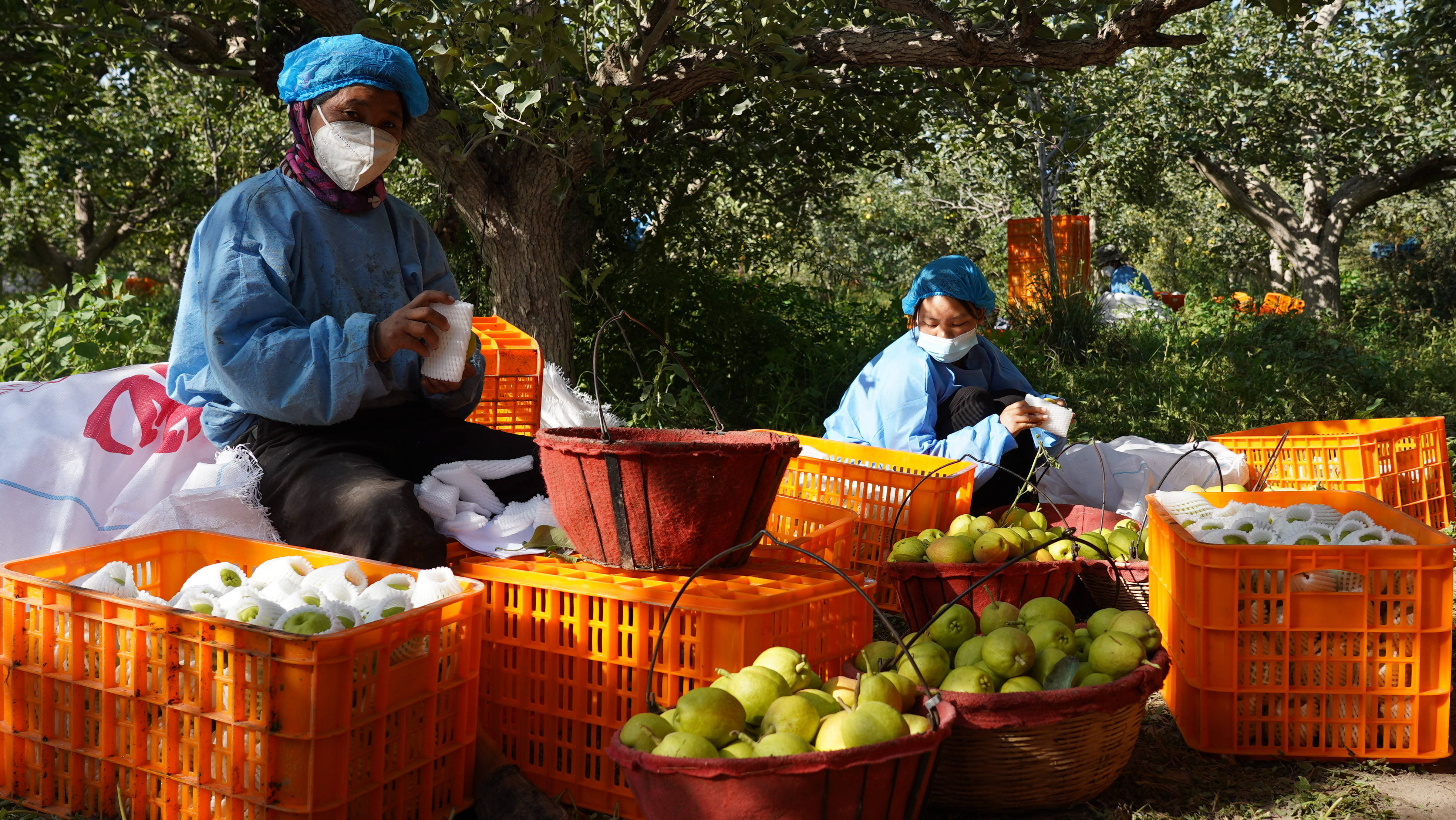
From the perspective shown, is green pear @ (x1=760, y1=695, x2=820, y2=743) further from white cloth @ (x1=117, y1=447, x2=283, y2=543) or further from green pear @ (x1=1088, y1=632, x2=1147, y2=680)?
white cloth @ (x1=117, y1=447, x2=283, y2=543)

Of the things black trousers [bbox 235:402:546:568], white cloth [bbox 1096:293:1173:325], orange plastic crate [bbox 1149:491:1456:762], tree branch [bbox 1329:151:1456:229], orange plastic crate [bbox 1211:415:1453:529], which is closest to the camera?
orange plastic crate [bbox 1149:491:1456:762]

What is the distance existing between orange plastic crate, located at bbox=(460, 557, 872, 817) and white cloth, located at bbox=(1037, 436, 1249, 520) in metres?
2.30

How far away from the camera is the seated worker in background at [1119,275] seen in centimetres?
1019

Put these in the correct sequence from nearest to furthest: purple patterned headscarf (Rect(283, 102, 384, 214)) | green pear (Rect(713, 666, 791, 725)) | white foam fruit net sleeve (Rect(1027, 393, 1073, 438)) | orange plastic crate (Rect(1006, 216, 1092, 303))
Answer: green pear (Rect(713, 666, 791, 725)) → purple patterned headscarf (Rect(283, 102, 384, 214)) → white foam fruit net sleeve (Rect(1027, 393, 1073, 438)) → orange plastic crate (Rect(1006, 216, 1092, 303))

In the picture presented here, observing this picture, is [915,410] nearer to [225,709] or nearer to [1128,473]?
[1128,473]

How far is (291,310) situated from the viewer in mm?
2707

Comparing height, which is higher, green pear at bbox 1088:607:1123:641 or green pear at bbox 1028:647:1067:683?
green pear at bbox 1088:607:1123:641

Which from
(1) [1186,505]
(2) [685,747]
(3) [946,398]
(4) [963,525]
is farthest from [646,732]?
(3) [946,398]

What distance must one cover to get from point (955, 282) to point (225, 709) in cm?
326

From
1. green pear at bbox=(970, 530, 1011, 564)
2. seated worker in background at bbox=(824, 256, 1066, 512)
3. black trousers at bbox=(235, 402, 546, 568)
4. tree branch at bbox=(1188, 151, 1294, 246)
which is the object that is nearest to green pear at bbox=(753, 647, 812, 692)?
black trousers at bbox=(235, 402, 546, 568)

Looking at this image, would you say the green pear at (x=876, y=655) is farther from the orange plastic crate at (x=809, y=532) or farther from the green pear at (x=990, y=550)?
the green pear at (x=990, y=550)

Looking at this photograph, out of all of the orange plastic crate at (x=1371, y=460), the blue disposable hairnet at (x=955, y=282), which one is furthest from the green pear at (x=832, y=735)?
the orange plastic crate at (x=1371, y=460)

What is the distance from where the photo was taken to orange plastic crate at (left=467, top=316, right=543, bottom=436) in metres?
3.86

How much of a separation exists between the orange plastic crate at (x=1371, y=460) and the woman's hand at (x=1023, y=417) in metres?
1.06
